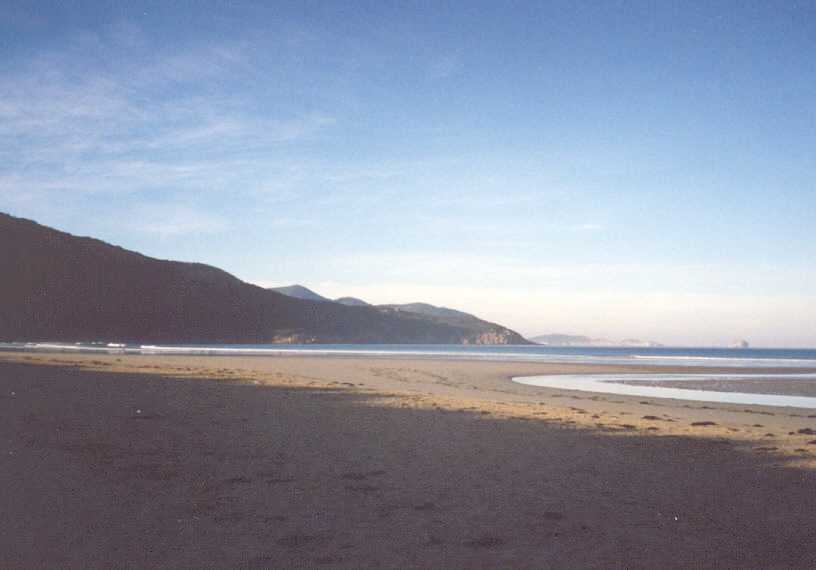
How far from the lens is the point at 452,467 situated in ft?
29.4

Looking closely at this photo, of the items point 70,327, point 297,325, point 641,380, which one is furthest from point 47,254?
point 641,380

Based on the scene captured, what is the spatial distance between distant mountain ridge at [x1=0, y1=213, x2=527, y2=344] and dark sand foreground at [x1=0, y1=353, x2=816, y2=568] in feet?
409

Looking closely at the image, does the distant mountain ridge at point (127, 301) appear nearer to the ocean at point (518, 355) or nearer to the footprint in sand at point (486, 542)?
the ocean at point (518, 355)

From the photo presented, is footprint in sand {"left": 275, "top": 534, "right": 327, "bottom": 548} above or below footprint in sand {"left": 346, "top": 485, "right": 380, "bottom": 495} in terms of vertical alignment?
below

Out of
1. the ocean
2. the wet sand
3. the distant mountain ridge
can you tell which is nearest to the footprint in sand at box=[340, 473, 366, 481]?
the wet sand

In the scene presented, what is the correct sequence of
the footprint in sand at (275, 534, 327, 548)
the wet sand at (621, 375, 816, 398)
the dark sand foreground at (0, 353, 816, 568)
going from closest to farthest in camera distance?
the dark sand foreground at (0, 353, 816, 568) → the footprint in sand at (275, 534, 327, 548) → the wet sand at (621, 375, 816, 398)

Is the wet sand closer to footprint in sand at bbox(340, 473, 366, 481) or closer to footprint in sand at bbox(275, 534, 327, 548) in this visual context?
footprint in sand at bbox(340, 473, 366, 481)

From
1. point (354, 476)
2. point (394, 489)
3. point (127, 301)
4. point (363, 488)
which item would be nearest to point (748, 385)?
point (354, 476)

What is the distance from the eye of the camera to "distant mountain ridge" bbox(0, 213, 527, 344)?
129m

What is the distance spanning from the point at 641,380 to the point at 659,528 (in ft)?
89.0

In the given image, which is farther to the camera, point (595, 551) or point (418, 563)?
point (595, 551)

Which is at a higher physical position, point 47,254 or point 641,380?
point 47,254

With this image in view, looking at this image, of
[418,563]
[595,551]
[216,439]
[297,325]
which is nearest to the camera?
[418,563]

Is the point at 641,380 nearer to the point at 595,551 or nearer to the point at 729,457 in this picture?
the point at 729,457
